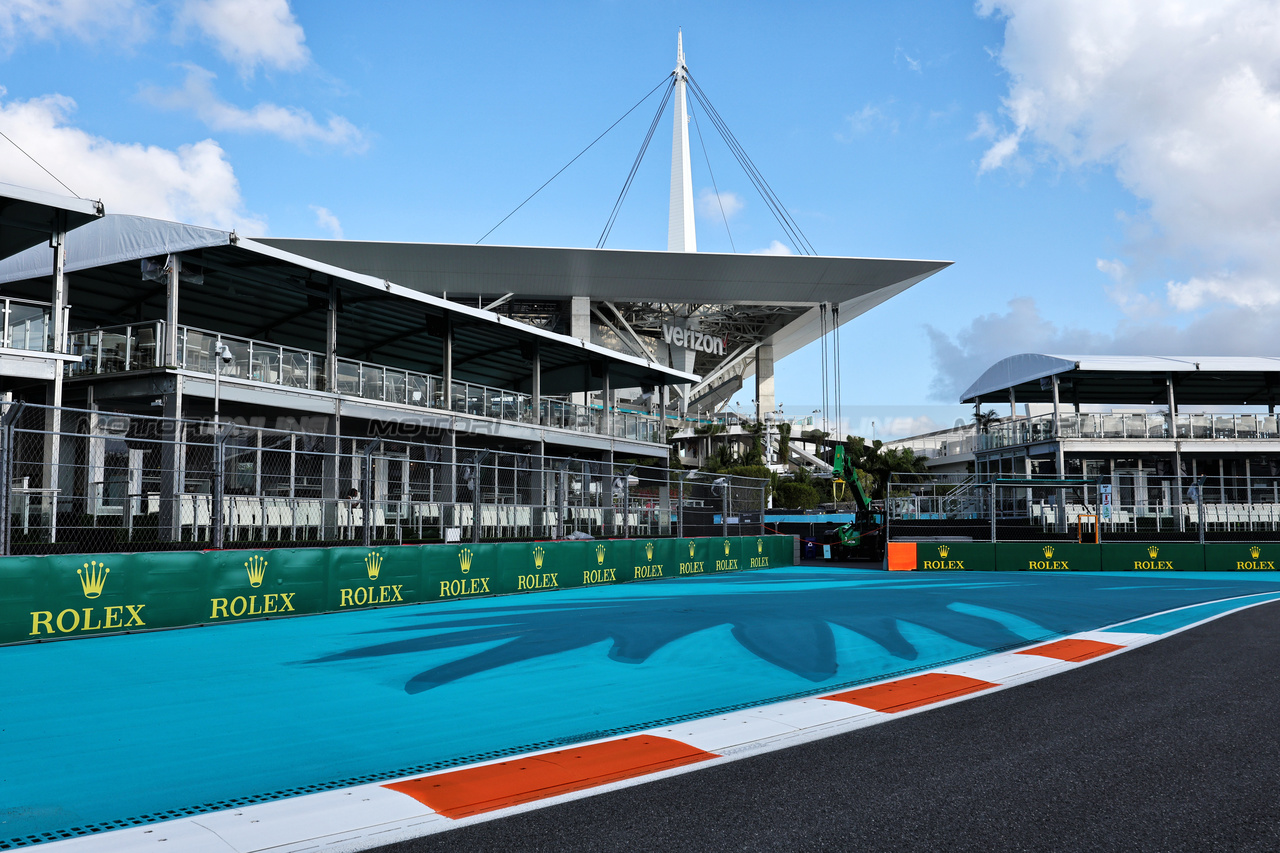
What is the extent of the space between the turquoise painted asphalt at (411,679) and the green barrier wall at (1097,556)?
31.4 feet

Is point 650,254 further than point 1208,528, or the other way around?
point 650,254

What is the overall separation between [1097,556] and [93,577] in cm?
2304

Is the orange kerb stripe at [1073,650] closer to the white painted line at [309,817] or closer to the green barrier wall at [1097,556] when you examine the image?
the white painted line at [309,817]

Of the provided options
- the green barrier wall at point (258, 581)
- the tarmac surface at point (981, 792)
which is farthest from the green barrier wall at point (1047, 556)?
the tarmac surface at point (981, 792)

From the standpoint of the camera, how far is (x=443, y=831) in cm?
404

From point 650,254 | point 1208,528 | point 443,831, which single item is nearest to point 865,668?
point 443,831

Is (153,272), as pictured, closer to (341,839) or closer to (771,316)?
(341,839)

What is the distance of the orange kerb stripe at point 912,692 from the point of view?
6.83m

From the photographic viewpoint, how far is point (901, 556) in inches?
962

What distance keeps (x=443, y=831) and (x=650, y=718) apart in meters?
2.52

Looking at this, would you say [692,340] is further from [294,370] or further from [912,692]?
[912,692]

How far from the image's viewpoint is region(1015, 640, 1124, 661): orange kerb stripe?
356 inches

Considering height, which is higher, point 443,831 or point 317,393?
point 317,393

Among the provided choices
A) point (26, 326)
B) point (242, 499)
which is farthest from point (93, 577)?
point (26, 326)
